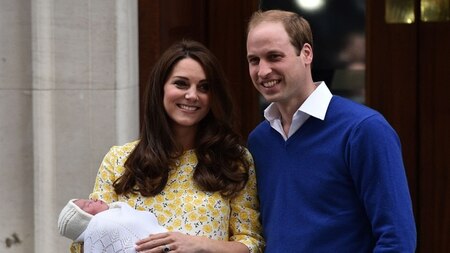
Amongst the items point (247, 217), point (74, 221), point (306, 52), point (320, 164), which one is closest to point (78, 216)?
point (74, 221)

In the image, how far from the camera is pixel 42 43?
4.89 m

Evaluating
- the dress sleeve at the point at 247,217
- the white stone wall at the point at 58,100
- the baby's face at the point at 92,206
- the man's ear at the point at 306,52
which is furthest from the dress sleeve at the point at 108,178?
the white stone wall at the point at 58,100

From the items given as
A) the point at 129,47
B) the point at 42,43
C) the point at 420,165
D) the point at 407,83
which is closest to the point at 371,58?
the point at 407,83

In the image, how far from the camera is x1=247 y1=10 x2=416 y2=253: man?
10.3 feet

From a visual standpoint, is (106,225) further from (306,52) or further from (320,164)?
(306,52)

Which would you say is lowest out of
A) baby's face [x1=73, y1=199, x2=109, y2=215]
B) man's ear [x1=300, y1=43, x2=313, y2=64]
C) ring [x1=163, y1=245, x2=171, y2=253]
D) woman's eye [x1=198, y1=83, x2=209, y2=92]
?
ring [x1=163, y1=245, x2=171, y2=253]

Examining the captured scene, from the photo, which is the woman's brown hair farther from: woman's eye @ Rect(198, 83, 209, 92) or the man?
the man

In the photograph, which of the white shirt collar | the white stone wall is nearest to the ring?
the white shirt collar

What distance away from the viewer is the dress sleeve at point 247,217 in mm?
3684

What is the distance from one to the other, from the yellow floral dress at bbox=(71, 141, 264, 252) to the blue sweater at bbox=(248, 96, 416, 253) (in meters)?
0.13

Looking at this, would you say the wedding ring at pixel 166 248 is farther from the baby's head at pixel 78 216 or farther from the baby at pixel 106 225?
the baby's head at pixel 78 216

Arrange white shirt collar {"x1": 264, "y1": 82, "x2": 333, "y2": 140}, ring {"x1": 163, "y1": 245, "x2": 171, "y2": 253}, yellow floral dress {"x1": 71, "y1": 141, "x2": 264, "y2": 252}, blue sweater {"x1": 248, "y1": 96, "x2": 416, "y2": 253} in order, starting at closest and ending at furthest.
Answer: blue sweater {"x1": 248, "y1": 96, "x2": 416, "y2": 253} → white shirt collar {"x1": 264, "y1": 82, "x2": 333, "y2": 140} → ring {"x1": 163, "y1": 245, "x2": 171, "y2": 253} → yellow floral dress {"x1": 71, "y1": 141, "x2": 264, "y2": 252}

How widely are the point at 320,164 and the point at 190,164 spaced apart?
633mm

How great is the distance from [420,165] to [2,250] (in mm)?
2239
